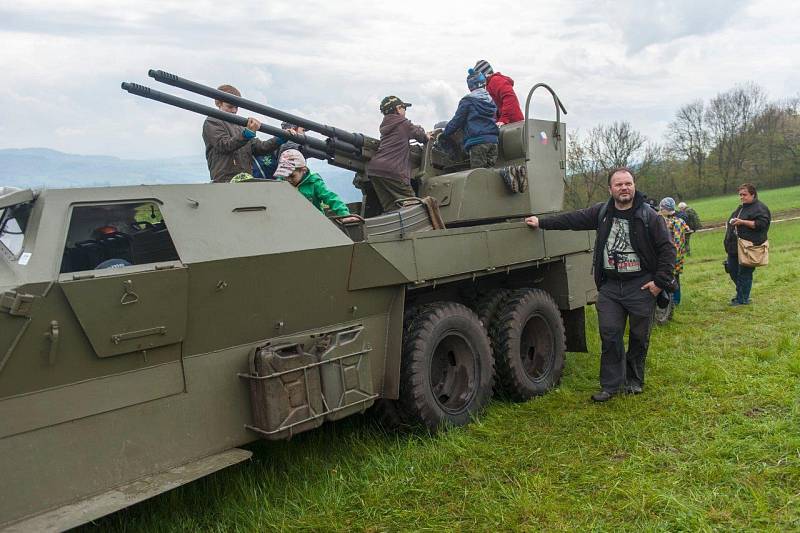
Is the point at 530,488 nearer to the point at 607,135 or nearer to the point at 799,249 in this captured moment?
the point at 799,249

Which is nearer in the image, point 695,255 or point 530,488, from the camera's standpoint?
point 530,488

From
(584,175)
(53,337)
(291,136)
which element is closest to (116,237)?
(53,337)

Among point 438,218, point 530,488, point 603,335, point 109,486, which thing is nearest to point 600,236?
point 603,335

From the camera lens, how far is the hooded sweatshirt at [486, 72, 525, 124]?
716cm

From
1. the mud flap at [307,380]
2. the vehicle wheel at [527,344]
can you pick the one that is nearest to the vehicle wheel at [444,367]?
the vehicle wheel at [527,344]

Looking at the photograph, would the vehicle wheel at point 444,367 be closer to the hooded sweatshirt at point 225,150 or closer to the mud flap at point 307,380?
the mud flap at point 307,380

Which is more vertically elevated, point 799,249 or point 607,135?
point 607,135

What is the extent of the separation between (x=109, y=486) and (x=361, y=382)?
5.13ft

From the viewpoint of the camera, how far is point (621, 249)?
5.60 m

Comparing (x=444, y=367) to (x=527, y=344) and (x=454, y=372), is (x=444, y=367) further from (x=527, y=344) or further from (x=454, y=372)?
(x=527, y=344)

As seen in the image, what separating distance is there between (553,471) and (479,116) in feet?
10.9

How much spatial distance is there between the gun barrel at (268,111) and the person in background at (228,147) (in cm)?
21

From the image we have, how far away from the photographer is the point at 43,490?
3344 mm

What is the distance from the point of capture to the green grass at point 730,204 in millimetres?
29969
